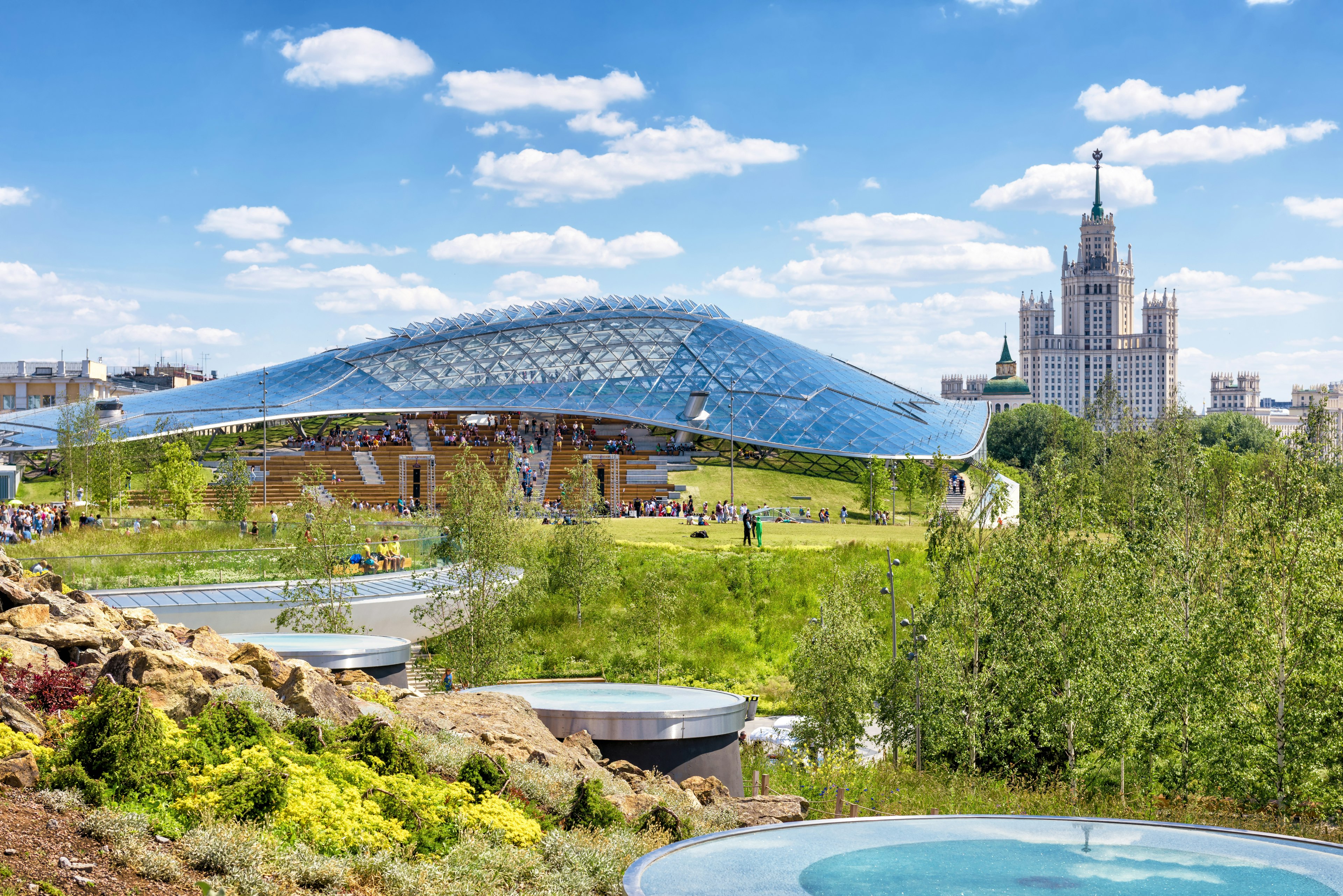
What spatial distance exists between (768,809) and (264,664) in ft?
18.2

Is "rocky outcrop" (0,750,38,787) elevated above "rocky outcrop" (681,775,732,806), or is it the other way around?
"rocky outcrop" (0,750,38,787)

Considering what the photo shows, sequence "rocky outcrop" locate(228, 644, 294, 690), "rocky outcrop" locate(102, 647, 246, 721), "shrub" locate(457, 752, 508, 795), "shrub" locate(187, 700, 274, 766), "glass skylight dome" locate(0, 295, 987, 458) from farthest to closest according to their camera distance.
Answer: "glass skylight dome" locate(0, 295, 987, 458) < "rocky outcrop" locate(228, 644, 294, 690) < "shrub" locate(457, 752, 508, 795) < "rocky outcrop" locate(102, 647, 246, 721) < "shrub" locate(187, 700, 274, 766)

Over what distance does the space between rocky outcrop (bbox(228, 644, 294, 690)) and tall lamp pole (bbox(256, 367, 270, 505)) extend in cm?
3505

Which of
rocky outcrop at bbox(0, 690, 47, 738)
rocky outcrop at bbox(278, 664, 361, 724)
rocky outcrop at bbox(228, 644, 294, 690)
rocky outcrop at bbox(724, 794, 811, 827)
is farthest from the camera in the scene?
rocky outcrop at bbox(228, 644, 294, 690)

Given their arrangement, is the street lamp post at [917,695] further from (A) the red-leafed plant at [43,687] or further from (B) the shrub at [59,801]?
(B) the shrub at [59,801]

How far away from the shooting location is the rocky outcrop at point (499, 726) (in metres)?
11.8

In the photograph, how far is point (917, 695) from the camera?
20.5 metres

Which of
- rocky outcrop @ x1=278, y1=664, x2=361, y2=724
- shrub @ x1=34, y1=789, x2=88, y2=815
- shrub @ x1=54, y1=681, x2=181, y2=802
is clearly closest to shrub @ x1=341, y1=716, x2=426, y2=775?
rocky outcrop @ x1=278, y1=664, x2=361, y2=724

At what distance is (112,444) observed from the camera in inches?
1713

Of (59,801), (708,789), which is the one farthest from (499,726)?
(59,801)

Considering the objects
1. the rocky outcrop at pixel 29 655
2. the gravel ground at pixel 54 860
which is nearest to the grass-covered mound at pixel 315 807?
the gravel ground at pixel 54 860

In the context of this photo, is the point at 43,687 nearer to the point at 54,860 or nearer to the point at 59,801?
the point at 59,801

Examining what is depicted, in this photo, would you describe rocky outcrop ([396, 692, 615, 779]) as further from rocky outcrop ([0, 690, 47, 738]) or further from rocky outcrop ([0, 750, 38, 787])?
rocky outcrop ([0, 750, 38, 787])

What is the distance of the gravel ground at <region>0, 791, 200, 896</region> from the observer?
6539mm
